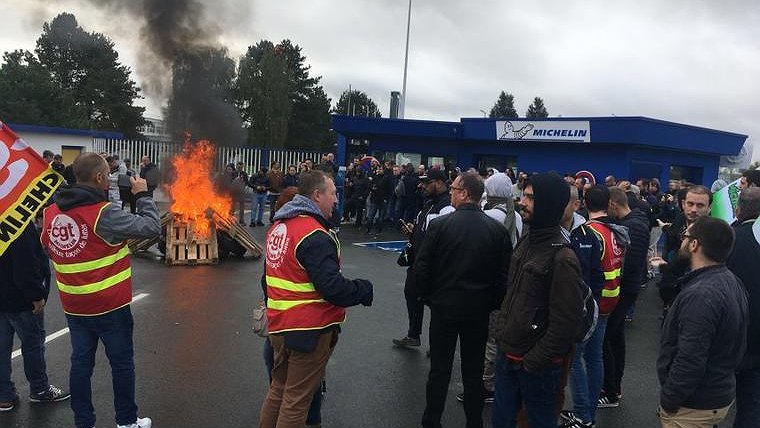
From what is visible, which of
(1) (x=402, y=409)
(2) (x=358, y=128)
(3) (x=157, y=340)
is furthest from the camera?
(2) (x=358, y=128)

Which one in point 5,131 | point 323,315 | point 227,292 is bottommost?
point 227,292

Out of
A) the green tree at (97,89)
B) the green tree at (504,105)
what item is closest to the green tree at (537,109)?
the green tree at (504,105)

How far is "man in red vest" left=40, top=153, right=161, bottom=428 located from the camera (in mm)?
3492

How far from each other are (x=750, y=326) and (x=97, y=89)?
2117 inches

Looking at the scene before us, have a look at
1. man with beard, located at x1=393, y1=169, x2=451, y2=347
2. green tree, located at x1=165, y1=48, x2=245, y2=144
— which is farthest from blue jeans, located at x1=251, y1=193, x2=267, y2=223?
man with beard, located at x1=393, y1=169, x2=451, y2=347

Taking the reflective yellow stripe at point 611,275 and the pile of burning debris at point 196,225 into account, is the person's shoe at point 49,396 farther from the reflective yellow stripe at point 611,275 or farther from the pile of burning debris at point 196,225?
the pile of burning debris at point 196,225

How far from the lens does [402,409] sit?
440 centimetres

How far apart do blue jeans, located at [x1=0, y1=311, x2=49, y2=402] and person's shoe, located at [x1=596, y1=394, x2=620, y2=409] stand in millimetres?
4502

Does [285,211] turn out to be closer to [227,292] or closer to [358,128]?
[227,292]

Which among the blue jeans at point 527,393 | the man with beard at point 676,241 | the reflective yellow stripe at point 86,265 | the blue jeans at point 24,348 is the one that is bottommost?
the blue jeans at point 24,348

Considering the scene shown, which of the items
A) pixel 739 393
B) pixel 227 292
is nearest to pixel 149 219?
pixel 739 393

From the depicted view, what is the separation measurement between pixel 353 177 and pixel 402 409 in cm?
1256

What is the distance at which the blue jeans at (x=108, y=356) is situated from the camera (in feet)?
11.6

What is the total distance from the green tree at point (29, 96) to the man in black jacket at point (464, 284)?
51.7 m
